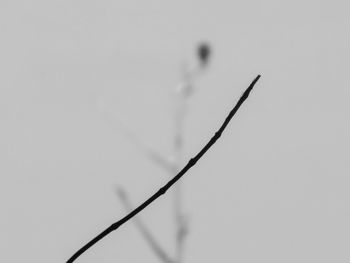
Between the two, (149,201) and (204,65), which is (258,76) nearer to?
(149,201)

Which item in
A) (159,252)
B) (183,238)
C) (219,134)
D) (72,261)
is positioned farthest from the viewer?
(183,238)

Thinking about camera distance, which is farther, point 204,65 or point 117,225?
point 204,65

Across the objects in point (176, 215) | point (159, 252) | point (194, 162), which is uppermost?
point (176, 215)

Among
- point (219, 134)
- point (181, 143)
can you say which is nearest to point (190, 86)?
point (181, 143)

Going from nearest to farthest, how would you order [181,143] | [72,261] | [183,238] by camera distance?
[72,261], [183,238], [181,143]

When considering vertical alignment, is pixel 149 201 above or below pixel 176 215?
below

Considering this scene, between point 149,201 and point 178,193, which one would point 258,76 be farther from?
→ point 178,193
